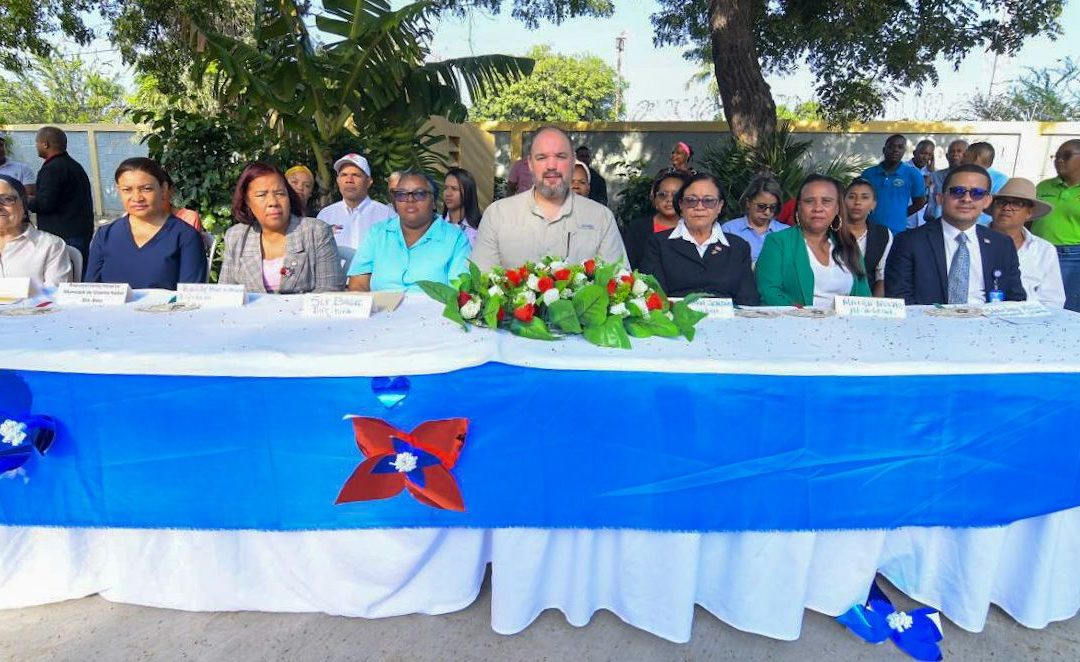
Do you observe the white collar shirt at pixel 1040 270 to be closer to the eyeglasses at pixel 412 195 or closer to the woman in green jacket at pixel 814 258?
the woman in green jacket at pixel 814 258

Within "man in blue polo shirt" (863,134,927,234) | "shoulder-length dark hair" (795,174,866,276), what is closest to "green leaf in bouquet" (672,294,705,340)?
"shoulder-length dark hair" (795,174,866,276)

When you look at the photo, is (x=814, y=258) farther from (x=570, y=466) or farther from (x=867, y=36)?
(x=867, y=36)

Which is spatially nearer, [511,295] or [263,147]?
[511,295]

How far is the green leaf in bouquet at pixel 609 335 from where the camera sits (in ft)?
6.75

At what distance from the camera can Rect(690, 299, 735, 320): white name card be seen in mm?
2496

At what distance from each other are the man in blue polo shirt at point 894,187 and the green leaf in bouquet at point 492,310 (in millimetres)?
5738

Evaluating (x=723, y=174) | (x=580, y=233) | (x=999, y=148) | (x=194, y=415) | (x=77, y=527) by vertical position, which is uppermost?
(x=999, y=148)

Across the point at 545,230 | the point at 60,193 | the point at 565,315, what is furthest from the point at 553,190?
the point at 60,193

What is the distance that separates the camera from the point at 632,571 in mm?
2199

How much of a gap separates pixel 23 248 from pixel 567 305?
8.55 feet

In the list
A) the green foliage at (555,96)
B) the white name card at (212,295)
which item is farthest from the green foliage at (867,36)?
the green foliage at (555,96)

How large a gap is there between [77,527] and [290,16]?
553cm

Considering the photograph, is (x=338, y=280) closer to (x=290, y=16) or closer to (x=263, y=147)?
(x=263, y=147)

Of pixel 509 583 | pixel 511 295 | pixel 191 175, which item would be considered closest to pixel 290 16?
pixel 191 175
